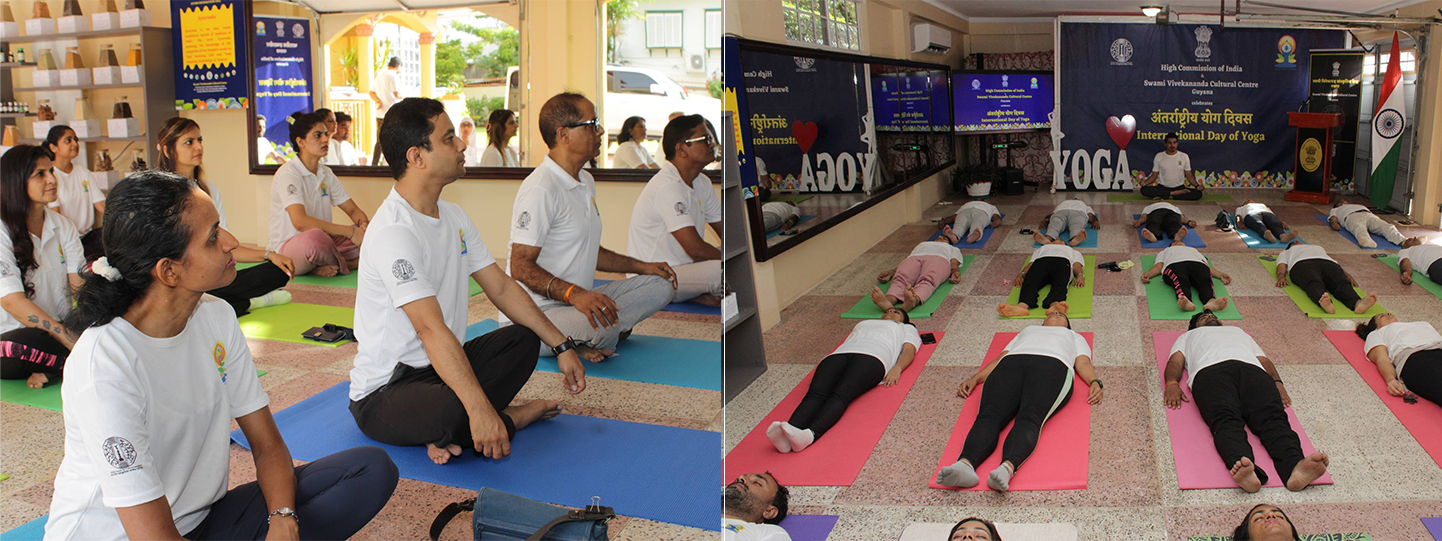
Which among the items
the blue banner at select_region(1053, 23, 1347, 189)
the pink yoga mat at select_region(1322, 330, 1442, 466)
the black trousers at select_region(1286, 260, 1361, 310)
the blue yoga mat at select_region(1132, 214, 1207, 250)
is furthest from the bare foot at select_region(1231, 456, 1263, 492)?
the blue banner at select_region(1053, 23, 1347, 189)

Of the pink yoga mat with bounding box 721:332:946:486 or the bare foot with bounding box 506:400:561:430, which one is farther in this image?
the pink yoga mat with bounding box 721:332:946:486

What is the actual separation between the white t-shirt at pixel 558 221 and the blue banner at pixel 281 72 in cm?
83

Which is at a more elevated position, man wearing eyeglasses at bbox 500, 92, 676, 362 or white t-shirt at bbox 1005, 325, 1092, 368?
man wearing eyeglasses at bbox 500, 92, 676, 362

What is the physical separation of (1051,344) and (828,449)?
1.02 meters

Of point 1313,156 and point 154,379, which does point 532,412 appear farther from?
point 1313,156

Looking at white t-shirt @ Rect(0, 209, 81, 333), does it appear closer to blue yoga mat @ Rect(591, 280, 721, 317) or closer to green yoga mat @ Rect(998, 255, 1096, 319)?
blue yoga mat @ Rect(591, 280, 721, 317)

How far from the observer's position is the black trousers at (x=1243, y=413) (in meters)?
2.48

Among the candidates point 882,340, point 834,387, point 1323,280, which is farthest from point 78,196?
point 1323,280

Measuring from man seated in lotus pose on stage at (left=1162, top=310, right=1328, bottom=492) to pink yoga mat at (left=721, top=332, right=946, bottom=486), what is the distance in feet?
3.46

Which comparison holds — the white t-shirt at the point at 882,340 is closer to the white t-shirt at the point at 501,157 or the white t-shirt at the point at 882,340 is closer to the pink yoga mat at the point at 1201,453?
the pink yoga mat at the point at 1201,453

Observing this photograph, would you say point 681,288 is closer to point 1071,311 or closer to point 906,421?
point 906,421

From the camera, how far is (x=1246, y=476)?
93.0 inches

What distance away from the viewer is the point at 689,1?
2373 millimetres

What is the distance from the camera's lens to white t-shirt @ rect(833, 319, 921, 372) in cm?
339
